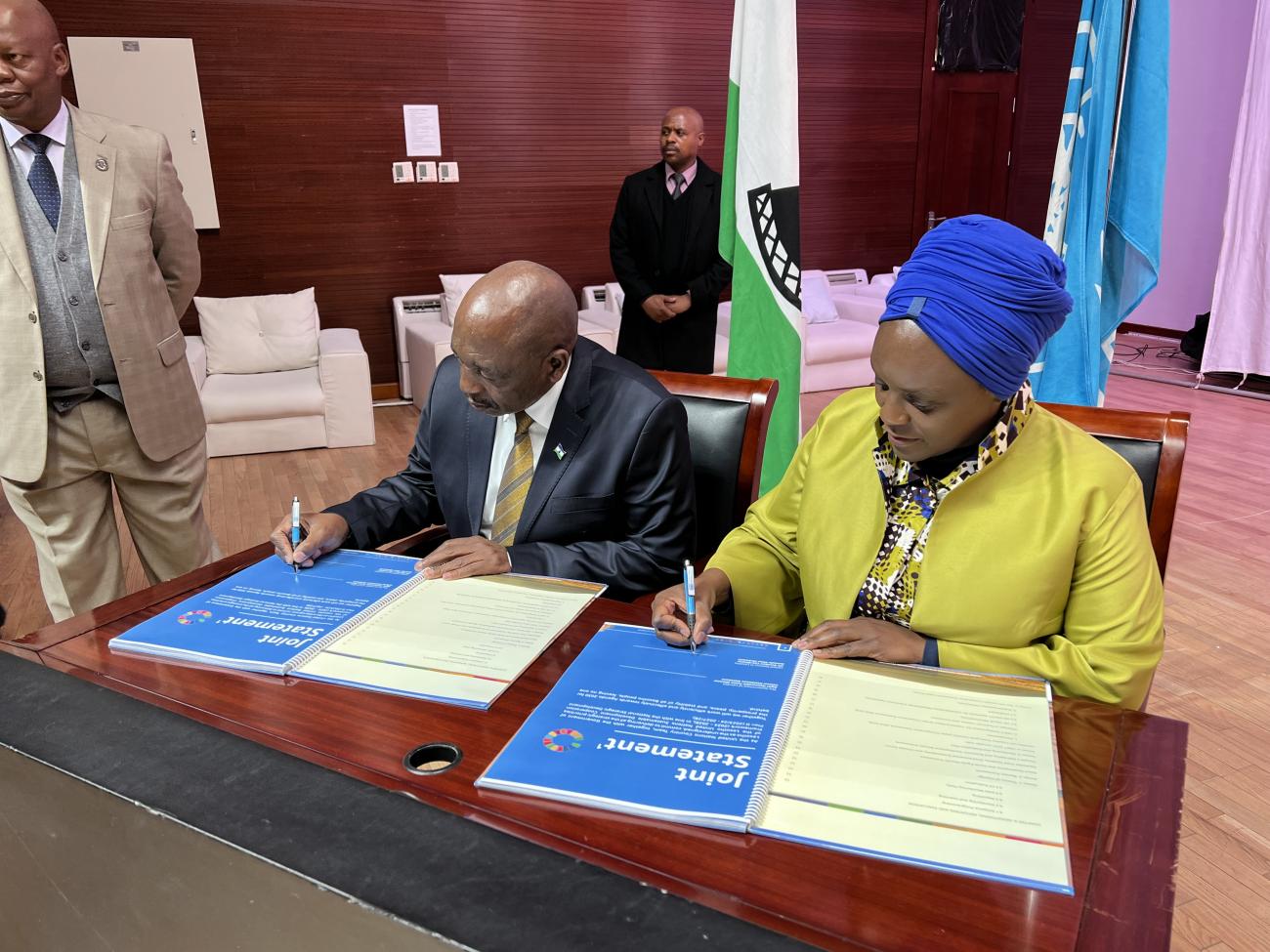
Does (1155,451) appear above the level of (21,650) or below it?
above

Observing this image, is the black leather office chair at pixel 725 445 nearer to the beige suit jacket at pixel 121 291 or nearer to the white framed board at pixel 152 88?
the beige suit jacket at pixel 121 291

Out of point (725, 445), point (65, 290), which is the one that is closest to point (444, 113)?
point (65, 290)

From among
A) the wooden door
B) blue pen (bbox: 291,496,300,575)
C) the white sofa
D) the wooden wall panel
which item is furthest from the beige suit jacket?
the wooden door

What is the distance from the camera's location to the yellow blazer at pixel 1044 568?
3.95ft

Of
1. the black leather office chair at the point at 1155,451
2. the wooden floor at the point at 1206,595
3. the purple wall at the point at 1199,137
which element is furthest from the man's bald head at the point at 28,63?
the purple wall at the point at 1199,137

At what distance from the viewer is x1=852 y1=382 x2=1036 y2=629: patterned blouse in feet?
4.33

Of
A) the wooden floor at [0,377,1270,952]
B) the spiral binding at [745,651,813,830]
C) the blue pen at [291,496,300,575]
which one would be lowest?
the wooden floor at [0,377,1270,952]

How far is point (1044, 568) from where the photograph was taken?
48.8 inches

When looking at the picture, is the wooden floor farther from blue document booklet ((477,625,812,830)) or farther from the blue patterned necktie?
the blue patterned necktie

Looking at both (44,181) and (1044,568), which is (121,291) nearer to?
(44,181)

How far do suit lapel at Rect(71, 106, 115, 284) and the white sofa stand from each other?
2960 millimetres

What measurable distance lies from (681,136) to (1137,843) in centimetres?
375

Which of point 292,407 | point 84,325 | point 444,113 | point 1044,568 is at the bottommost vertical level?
point 292,407

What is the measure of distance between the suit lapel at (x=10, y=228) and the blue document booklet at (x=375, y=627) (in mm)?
1165
